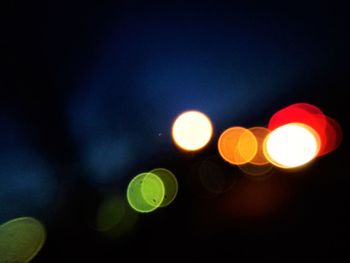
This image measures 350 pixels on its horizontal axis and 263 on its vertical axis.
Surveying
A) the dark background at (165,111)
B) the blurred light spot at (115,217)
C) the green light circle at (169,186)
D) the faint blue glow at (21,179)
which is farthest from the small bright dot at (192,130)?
the faint blue glow at (21,179)

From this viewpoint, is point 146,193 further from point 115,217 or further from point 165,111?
point 165,111

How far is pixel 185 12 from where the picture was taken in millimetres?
1043

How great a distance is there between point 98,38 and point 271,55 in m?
0.81

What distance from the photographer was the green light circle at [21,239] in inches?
52.9

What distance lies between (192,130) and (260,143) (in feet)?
1.59

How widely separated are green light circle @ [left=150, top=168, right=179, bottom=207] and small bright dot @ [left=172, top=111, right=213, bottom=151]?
24 cm

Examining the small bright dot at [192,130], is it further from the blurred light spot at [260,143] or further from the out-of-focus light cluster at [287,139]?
the blurred light spot at [260,143]

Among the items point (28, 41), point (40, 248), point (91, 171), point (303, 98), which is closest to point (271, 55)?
point (303, 98)

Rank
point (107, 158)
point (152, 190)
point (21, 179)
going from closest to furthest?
point (21, 179) → point (107, 158) → point (152, 190)

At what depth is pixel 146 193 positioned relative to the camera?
1.72 metres

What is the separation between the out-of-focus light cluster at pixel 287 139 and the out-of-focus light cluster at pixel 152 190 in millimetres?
424

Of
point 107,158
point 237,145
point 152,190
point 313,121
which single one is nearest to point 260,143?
point 237,145

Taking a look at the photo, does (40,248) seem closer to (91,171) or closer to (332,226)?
(91,171)

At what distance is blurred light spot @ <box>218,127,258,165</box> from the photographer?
158 cm
